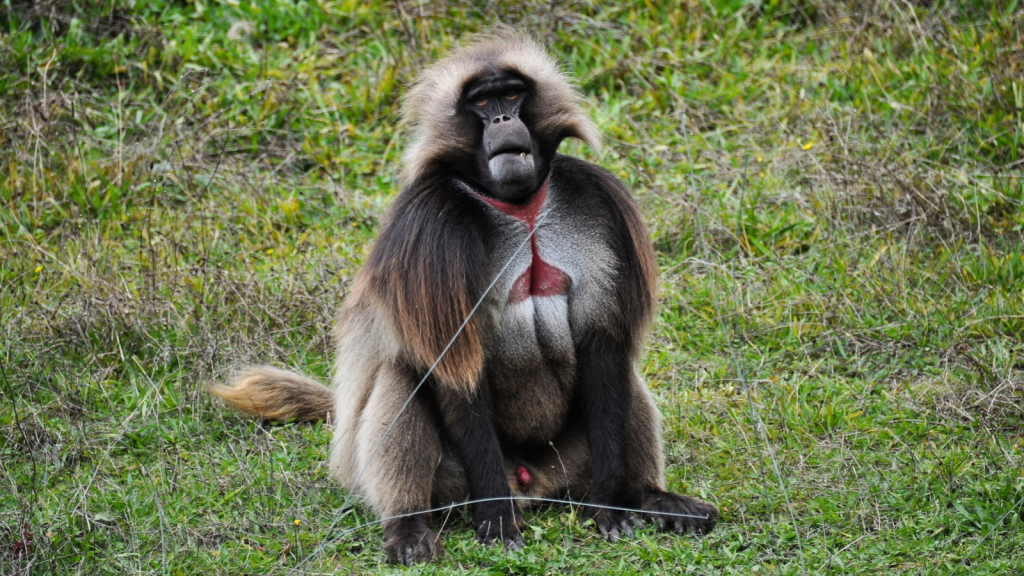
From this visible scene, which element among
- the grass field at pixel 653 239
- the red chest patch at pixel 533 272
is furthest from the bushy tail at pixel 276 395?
the red chest patch at pixel 533 272

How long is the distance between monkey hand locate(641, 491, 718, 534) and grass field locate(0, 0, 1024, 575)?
65 mm

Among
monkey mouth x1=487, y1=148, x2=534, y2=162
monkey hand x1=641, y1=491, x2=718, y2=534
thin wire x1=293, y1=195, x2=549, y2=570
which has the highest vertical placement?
monkey mouth x1=487, y1=148, x2=534, y2=162

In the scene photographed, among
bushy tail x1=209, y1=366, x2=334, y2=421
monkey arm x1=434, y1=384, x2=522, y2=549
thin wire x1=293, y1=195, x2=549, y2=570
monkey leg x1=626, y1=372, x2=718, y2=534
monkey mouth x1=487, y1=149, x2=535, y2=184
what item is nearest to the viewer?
thin wire x1=293, y1=195, x2=549, y2=570

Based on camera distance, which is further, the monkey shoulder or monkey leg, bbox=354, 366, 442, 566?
monkey leg, bbox=354, 366, 442, 566

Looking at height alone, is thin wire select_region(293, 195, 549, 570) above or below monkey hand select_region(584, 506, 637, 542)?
above

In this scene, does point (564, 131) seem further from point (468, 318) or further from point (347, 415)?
point (347, 415)

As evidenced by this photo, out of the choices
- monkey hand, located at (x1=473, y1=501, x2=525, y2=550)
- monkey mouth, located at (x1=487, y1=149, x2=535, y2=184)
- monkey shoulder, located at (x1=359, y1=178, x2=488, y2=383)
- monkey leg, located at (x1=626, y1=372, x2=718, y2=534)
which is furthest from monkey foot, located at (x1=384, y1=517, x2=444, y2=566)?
monkey mouth, located at (x1=487, y1=149, x2=535, y2=184)

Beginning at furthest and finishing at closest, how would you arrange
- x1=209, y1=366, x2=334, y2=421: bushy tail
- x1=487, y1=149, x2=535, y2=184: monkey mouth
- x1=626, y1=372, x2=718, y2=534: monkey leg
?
1. x1=209, y1=366, x2=334, y2=421: bushy tail
2. x1=626, y1=372, x2=718, y2=534: monkey leg
3. x1=487, y1=149, x2=535, y2=184: monkey mouth

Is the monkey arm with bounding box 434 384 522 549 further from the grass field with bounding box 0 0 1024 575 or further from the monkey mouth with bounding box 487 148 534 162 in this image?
the monkey mouth with bounding box 487 148 534 162

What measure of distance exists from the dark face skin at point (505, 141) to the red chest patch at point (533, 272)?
4 centimetres

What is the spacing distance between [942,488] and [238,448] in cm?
281

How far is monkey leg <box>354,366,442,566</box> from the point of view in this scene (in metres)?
3.77

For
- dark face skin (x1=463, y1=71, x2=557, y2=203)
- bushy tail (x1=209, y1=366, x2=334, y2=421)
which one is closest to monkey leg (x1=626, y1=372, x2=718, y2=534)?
dark face skin (x1=463, y1=71, x2=557, y2=203)

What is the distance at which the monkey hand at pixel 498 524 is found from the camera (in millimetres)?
3697
